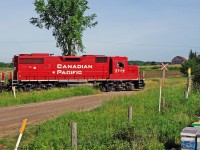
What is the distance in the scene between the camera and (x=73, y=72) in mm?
39219

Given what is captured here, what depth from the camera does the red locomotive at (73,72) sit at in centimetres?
3750

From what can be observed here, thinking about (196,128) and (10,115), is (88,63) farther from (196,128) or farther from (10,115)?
(196,128)

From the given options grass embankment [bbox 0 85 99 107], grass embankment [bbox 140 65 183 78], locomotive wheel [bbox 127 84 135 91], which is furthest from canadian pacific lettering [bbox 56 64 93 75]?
grass embankment [bbox 140 65 183 78]

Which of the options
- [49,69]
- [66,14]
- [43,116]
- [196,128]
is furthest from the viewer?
[66,14]

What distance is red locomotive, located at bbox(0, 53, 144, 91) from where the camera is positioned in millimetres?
37500

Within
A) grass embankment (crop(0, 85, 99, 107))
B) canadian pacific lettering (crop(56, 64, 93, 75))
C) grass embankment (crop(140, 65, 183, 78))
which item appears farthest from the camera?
grass embankment (crop(140, 65, 183, 78))

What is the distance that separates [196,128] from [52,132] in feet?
16.7

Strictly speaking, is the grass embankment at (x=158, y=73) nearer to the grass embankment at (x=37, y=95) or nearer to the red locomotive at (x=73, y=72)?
the red locomotive at (x=73, y=72)

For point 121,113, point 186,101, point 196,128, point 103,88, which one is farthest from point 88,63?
point 196,128

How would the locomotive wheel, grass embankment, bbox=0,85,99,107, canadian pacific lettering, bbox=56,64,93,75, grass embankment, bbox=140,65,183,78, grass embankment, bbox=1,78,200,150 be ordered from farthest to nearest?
grass embankment, bbox=140,65,183,78, the locomotive wheel, canadian pacific lettering, bbox=56,64,93,75, grass embankment, bbox=0,85,99,107, grass embankment, bbox=1,78,200,150

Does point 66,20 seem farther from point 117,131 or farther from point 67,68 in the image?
point 117,131

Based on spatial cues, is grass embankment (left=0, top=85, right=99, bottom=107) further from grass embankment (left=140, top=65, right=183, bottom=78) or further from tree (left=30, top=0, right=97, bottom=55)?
grass embankment (left=140, top=65, right=183, bottom=78)

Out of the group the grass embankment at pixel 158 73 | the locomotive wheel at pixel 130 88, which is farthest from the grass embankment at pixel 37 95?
the grass embankment at pixel 158 73

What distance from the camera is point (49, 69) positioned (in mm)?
38469
